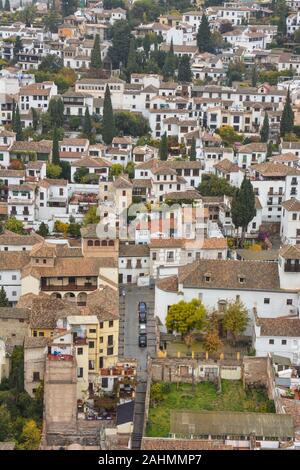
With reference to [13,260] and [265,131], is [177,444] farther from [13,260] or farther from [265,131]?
[265,131]

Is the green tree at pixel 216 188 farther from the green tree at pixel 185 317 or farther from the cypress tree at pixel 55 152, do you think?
the green tree at pixel 185 317

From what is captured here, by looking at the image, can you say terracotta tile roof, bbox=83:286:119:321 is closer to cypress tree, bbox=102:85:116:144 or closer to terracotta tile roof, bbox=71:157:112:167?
terracotta tile roof, bbox=71:157:112:167

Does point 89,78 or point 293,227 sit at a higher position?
point 89,78

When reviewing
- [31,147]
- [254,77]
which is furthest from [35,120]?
[254,77]
